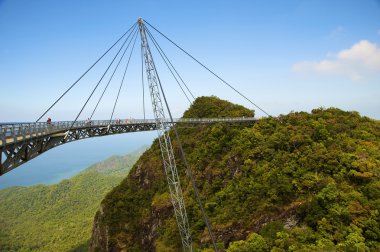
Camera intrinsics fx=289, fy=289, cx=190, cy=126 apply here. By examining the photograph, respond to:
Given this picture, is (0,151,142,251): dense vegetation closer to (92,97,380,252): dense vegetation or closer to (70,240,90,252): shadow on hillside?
(70,240,90,252): shadow on hillside

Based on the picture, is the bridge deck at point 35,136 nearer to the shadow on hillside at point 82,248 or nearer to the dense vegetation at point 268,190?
the dense vegetation at point 268,190

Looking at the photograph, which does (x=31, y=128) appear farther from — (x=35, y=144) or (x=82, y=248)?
(x=82, y=248)

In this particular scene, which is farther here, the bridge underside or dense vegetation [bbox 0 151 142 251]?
dense vegetation [bbox 0 151 142 251]

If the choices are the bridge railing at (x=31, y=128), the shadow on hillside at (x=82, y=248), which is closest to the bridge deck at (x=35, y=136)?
the bridge railing at (x=31, y=128)

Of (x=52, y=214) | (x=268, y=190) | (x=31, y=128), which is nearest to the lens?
(x=31, y=128)

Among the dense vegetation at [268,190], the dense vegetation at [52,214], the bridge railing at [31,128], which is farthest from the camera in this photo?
the dense vegetation at [52,214]

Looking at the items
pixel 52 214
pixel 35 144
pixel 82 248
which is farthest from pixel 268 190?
pixel 52 214

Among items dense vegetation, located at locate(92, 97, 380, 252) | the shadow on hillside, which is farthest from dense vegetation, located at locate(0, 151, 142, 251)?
dense vegetation, located at locate(92, 97, 380, 252)
